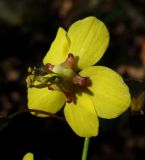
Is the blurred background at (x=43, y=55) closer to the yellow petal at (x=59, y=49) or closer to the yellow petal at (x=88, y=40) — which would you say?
the yellow petal at (x=59, y=49)

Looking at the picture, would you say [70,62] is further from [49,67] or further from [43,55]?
[43,55]

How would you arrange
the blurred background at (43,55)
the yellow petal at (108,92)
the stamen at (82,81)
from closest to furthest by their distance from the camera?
the yellow petal at (108,92) → the stamen at (82,81) → the blurred background at (43,55)

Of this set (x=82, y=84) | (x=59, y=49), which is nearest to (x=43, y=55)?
(x=59, y=49)

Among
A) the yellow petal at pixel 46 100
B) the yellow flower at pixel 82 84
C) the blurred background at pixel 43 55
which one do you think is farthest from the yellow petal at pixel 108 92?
the blurred background at pixel 43 55

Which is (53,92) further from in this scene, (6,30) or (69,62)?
(6,30)

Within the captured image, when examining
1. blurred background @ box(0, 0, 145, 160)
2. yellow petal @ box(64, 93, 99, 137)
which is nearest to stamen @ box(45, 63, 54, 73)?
yellow petal @ box(64, 93, 99, 137)

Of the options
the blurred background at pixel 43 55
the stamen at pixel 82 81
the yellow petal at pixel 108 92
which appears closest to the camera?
the yellow petal at pixel 108 92

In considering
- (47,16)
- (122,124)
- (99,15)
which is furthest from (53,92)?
(47,16)
